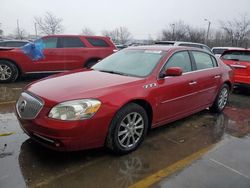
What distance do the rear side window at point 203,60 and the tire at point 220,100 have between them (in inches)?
26.4

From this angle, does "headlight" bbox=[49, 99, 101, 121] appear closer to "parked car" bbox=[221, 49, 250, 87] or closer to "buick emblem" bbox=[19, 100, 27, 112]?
"buick emblem" bbox=[19, 100, 27, 112]

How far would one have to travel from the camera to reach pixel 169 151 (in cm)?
423

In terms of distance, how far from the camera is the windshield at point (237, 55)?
8830 mm

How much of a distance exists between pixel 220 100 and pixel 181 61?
1842 mm

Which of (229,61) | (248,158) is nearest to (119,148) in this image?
(248,158)

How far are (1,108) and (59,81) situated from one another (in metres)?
2.67

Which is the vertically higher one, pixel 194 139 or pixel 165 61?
pixel 165 61

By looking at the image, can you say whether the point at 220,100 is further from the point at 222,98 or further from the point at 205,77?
the point at 205,77

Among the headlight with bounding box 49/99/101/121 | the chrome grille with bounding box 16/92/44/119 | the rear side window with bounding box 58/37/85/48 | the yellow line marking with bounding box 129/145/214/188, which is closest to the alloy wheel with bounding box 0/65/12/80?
the rear side window with bounding box 58/37/85/48

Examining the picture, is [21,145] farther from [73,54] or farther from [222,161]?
[73,54]

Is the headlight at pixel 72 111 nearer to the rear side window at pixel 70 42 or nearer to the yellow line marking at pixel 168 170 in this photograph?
the yellow line marking at pixel 168 170

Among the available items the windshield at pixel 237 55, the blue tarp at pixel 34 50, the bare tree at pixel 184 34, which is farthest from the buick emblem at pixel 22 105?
the bare tree at pixel 184 34

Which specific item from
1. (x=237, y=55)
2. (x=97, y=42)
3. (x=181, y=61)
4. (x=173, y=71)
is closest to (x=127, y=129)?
(x=173, y=71)

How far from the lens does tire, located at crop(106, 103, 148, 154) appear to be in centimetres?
378
